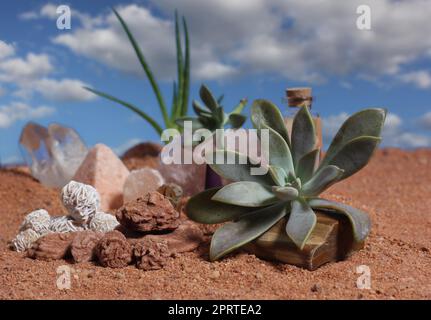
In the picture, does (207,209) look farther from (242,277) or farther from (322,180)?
(322,180)

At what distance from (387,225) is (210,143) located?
3.37ft

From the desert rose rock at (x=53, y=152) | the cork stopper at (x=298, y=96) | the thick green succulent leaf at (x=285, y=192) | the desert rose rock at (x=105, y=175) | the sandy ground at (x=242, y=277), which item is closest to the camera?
the sandy ground at (x=242, y=277)

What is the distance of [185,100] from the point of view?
184 inches

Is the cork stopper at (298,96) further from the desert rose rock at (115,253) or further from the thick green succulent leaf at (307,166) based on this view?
the desert rose rock at (115,253)

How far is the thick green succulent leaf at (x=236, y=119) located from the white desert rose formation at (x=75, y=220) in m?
0.97

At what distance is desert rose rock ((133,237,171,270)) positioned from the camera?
1.98 metres

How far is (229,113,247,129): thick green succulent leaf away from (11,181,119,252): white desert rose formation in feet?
3.18

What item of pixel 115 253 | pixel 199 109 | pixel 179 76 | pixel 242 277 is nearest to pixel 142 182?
pixel 199 109

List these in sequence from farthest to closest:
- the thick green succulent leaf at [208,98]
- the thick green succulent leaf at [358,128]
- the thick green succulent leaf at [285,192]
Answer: the thick green succulent leaf at [208,98] → the thick green succulent leaf at [358,128] → the thick green succulent leaf at [285,192]

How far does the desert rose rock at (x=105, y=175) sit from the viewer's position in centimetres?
325

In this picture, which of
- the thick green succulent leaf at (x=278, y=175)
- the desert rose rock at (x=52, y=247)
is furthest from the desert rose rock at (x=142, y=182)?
the thick green succulent leaf at (x=278, y=175)

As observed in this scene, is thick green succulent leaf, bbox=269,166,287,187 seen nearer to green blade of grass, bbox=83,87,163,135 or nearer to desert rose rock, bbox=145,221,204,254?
desert rose rock, bbox=145,221,204,254

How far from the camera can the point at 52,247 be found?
2.17m

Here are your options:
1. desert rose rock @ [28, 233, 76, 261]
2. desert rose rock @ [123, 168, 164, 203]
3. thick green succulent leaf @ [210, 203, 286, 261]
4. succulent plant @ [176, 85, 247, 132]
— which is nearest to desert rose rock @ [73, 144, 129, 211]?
desert rose rock @ [123, 168, 164, 203]
